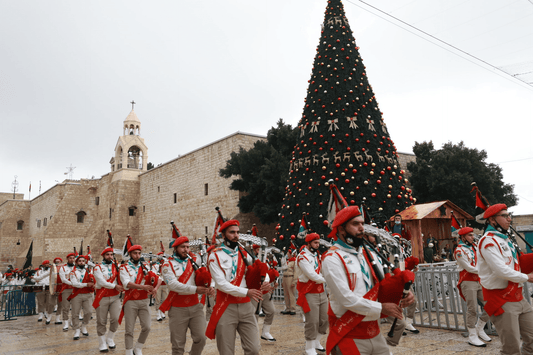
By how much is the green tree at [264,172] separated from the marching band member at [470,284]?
39.2ft

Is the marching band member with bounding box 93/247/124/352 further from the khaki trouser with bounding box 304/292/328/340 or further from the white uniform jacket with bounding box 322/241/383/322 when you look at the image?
the white uniform jacket with bounding box 322/241/383/322

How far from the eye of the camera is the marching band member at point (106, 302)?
7424 mm

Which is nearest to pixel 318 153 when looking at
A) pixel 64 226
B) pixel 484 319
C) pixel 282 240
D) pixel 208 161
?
pixel 282 240

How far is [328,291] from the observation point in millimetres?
3781

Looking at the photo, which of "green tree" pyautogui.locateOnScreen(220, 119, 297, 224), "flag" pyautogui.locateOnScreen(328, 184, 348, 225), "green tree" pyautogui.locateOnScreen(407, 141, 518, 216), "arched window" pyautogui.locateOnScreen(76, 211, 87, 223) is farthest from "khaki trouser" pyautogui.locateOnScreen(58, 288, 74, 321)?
"arched window" pyautogui.locateOnScreen(76, 211, 87, 223)

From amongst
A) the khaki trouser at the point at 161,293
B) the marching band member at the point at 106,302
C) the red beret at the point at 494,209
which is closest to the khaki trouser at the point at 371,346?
the red beret at the point at 494,209

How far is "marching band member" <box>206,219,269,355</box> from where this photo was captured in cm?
439

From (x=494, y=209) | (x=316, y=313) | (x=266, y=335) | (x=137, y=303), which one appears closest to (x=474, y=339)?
(x=316, y=313)

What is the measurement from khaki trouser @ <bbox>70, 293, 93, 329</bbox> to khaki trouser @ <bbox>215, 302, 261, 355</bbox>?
5987mm

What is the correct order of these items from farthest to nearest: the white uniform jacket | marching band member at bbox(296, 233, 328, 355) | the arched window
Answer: the arched window < marching band member at bbox(296, 233, 328, 355) < the white uniform jacket

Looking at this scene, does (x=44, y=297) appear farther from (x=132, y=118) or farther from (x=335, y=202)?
(x=132, y=118)

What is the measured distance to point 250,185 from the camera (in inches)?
797

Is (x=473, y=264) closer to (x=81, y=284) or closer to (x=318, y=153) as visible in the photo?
(x=318, y=153)

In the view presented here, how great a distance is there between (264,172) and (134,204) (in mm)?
19337
